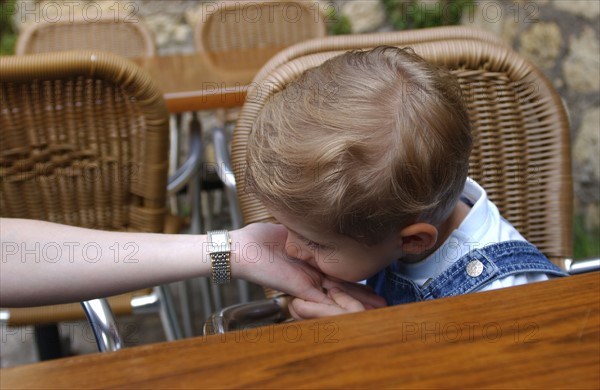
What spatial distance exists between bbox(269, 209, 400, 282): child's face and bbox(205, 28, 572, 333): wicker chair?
0.66 feet

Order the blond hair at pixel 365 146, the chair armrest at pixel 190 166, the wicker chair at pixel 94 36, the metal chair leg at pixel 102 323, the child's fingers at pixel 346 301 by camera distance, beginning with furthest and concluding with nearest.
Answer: the wicker chair at pixel 94 36 < the chair armrest at pixel 190 166 < the metal chair leg at pixel 102 323 < the child's fingers at pixel 346 301 < the blond hair at pixel 365 146

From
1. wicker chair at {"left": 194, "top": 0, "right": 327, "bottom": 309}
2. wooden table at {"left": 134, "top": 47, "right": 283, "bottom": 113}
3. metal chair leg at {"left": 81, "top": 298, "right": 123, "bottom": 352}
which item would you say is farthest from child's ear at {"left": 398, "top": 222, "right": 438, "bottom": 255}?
wicker chair at {"left": 194, "top": 0, "right": 327, "bottom": 309}

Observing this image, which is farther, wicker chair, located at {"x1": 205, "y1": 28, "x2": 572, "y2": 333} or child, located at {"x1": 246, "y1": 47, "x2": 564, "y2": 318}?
wicker chair, located at {"x1": 205, "y1": 28, "x2": 572, "y2": 333}

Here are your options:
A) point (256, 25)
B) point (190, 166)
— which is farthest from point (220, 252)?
point (256, 25)

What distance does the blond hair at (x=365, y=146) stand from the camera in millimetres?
857

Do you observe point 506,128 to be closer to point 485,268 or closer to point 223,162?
point 485,268

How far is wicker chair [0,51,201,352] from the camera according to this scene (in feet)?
4.44

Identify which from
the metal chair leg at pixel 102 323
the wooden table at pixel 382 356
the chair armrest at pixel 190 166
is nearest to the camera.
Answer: the wooden table at pixel 382 356

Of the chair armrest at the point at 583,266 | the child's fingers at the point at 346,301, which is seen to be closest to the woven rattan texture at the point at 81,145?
the child's fingers at the point at 346,301

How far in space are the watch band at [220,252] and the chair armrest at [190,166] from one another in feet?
3.01

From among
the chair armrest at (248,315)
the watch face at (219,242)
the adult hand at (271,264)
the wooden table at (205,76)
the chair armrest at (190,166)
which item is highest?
the wooden table at (205,76)

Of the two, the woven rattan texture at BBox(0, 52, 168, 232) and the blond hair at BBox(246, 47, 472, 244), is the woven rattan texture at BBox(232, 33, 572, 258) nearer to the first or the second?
the blond hair at BBox(246, 47, 472, 244)

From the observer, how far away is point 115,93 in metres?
1.42

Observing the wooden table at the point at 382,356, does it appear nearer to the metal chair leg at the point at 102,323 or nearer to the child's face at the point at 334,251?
the child's face at the point at 334,251
